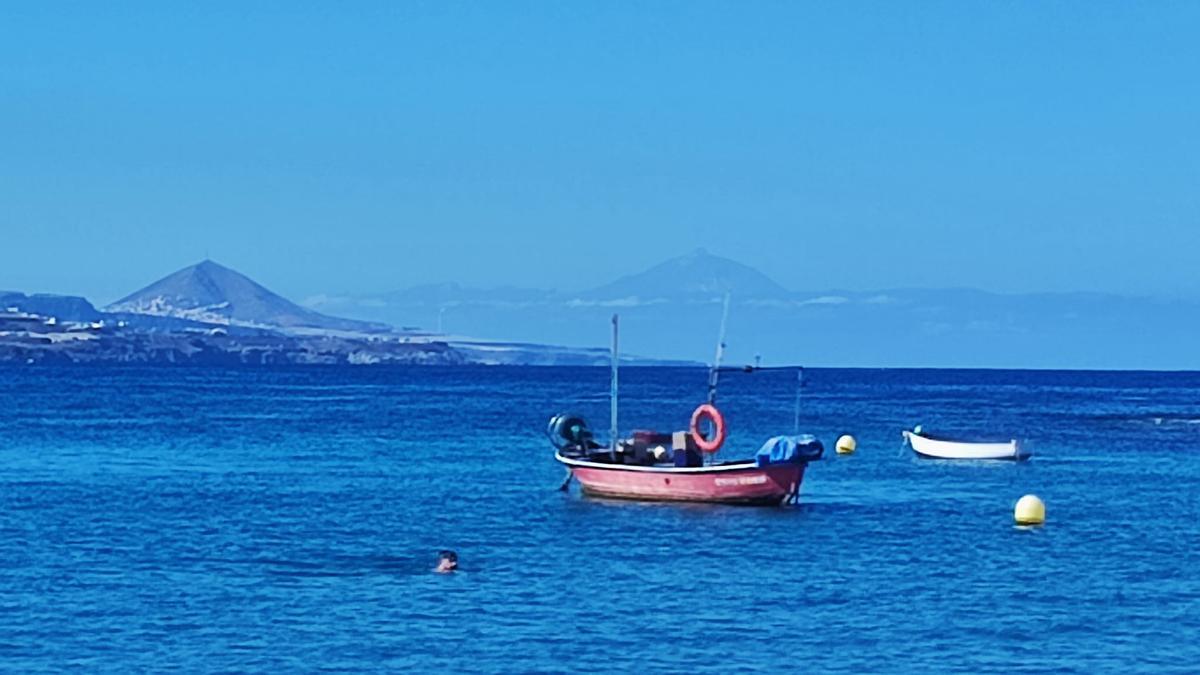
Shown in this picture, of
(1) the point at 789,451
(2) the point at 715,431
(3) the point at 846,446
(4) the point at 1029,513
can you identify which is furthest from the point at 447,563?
(3) the point at 846,446

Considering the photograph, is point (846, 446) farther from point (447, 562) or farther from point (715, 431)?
point (447, 562)

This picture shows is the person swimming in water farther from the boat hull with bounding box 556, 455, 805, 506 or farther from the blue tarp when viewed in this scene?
the blue tarp

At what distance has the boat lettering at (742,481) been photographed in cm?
6191

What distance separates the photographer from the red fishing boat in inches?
2441

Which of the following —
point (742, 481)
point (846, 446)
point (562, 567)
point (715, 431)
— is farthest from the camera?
point (846, 446)

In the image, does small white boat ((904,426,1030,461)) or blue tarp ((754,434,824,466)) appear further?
small white boat ((904,426,1030,461))

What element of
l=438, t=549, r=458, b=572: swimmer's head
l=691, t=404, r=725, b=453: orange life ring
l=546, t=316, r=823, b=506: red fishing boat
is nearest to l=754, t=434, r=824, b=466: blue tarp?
l=546, t=316, r=823, b=506: red fishing boat

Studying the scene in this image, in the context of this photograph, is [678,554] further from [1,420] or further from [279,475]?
[1,420]

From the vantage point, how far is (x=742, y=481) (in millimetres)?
62125

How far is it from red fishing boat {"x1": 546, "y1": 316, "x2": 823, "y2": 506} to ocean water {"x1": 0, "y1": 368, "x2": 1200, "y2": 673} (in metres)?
0.64

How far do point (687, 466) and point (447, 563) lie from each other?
18576 millimetres

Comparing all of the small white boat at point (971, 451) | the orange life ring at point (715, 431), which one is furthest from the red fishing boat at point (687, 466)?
the small white boat at point (971, 451)

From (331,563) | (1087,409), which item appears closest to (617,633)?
(331,563)

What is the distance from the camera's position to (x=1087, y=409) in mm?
165250
